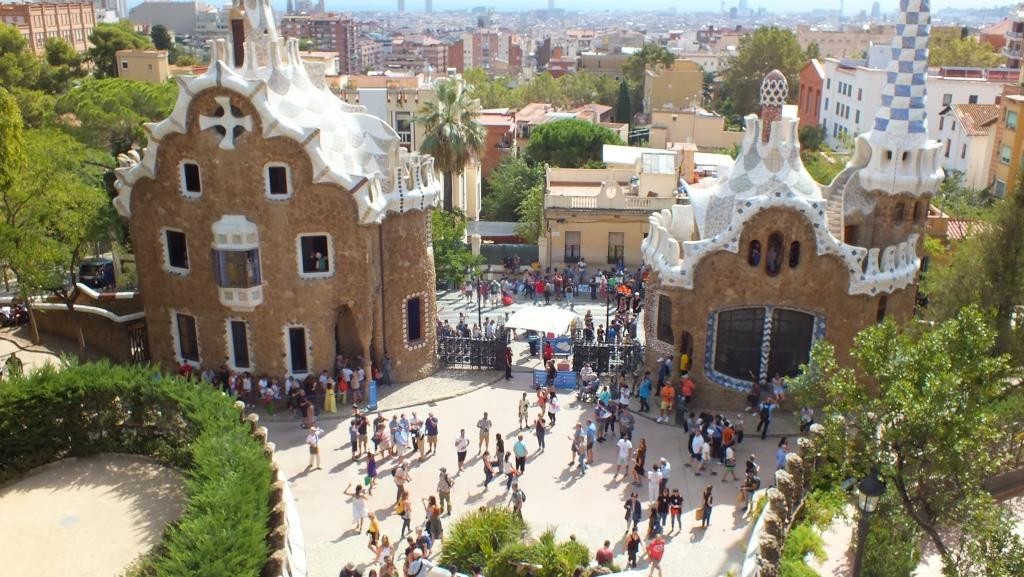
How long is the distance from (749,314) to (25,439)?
18828 mm

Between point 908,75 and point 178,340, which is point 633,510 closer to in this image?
point 908,75

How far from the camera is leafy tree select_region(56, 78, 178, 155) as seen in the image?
4331cm

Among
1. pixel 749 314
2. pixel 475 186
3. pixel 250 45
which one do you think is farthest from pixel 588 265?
pixel 250 45

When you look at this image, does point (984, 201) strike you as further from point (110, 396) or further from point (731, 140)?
point (110, 396)

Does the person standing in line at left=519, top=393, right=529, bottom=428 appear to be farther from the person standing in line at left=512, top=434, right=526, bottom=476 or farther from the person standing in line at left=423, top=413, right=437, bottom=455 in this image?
the person standing in line at left=423, top=413, right=437, bottom=455

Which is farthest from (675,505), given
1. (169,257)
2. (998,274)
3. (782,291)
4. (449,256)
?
(449,256)

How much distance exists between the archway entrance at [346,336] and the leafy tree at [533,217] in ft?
58.4

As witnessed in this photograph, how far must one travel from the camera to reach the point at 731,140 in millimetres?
63062

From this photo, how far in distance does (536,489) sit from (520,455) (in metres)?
0.97

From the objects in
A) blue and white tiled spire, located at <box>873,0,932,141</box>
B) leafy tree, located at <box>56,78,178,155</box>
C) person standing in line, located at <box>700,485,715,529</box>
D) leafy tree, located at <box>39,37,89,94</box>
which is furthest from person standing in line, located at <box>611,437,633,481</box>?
leafy tree, located at <box>39,37,89,94</box>

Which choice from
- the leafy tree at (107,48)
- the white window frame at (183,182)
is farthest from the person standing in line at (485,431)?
the leafy tree at (107,48)

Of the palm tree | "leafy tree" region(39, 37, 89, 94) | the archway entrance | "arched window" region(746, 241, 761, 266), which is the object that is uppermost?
"leafy tree" region(39, 37, 89, 94)

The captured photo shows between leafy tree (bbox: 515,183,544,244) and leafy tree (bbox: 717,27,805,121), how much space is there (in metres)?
54.9

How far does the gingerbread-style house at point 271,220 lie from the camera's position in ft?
81.3
